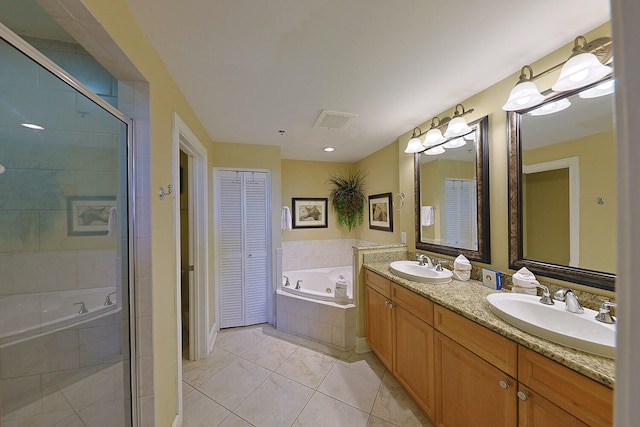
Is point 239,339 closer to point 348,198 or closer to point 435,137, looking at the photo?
point 348,198

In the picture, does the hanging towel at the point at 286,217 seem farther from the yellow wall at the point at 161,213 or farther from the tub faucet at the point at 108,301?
the tub faucet at the point at 108,301

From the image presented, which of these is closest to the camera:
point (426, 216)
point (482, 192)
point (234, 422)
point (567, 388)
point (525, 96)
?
point (567, 388)

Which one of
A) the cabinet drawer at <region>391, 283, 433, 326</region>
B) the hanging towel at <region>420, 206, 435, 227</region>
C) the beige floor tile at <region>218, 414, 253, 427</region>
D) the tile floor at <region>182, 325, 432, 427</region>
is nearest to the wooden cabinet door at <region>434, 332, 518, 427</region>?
the cabinet drawer at <region>391, 283, 433, 326</region>

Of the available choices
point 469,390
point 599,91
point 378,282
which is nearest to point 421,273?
point 378,282

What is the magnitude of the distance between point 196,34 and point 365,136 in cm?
192

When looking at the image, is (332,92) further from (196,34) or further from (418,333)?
(418,333)

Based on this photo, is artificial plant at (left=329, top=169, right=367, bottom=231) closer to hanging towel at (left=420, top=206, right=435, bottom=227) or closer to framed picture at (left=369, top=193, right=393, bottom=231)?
framed picture at (left=369, top=193, right=393, bottom=231)

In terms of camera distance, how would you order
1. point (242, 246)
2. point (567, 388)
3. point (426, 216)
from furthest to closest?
point (242, 246)
point (426, 216)
point (567, 388)

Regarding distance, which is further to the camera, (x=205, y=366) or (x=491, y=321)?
(x=205, y=366)

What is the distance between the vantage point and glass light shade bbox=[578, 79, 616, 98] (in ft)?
3.85

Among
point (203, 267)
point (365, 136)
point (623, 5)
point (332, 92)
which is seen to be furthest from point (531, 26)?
point (203, 267)

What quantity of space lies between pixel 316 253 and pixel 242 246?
4.21 ft

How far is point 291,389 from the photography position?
194 centimetres

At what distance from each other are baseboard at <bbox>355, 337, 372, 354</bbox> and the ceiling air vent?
2.16m
